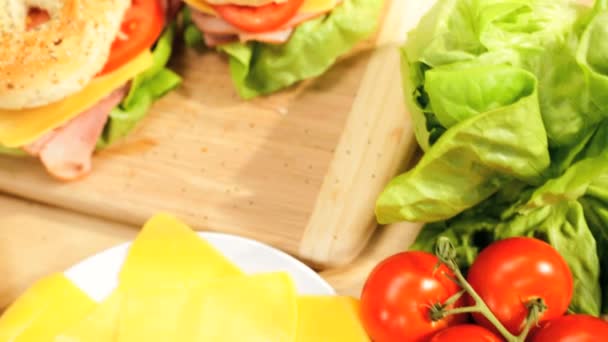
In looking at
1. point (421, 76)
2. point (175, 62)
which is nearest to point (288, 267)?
point (421, 76)

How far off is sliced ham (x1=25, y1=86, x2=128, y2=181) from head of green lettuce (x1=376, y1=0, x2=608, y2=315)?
2.45 feet

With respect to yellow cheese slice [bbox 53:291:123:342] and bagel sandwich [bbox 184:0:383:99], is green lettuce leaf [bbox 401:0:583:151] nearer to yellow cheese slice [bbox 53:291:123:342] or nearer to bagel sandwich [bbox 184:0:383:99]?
bagel sandwich [bbox 184:0:383:99]

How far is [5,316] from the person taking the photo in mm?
1377

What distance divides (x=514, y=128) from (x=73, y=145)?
38.2 inches

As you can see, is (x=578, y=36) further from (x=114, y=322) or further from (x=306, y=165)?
(x=114, y=322)

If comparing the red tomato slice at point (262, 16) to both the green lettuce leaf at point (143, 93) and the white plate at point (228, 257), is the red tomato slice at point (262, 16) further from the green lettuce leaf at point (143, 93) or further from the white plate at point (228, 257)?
the white plate at point (228, 257)

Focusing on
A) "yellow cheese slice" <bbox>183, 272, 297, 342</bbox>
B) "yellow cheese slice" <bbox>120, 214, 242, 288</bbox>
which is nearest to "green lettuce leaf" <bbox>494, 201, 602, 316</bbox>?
"yellow cheese slice" <bbox>183, 272, 297, 342</bbox>

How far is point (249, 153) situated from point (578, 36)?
758mm

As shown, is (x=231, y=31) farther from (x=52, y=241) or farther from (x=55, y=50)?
(x=52, y=241)

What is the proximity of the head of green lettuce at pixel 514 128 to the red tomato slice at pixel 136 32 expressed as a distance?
68 cm

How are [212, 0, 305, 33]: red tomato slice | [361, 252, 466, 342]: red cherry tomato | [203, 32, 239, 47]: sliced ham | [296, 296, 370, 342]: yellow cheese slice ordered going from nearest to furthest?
[361, 252, 466, 342]: red cherry tomato, [296, 296, 370, 342]: yellow cheese slice, [212, 0, 305, 33]: red tomato slice, [203, 32, 239, 47]: sliced ham

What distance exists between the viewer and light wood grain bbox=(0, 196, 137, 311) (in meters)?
1.51

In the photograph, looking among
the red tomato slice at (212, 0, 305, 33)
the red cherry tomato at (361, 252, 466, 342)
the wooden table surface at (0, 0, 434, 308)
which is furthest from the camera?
the red tomato slice at (212, 0, 305, 33)

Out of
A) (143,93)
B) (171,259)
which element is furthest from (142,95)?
(171,259)
